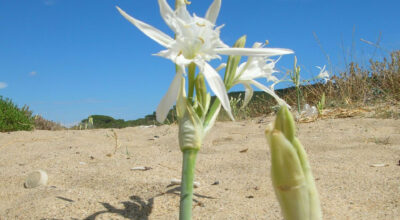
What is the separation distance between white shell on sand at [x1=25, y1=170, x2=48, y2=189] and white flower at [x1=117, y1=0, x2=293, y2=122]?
55.1 inches

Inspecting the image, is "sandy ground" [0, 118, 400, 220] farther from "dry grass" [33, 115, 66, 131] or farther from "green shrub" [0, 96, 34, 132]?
"dry grass" [33, 115, 66, 131]

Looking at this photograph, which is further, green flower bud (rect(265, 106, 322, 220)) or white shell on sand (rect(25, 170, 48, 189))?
white shell on sand (rect(25, 170, 48, 189))

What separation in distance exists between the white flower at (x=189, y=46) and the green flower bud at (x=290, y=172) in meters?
0.23

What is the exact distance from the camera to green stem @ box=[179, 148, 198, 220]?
0.87 meters

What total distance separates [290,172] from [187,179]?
1.09 ft

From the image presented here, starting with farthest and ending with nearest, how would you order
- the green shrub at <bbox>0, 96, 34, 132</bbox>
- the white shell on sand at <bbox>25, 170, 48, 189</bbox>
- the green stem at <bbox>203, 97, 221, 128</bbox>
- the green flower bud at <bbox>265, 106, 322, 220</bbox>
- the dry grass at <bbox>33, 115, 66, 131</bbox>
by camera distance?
the dry grass at <bbox>33, 115, 66, 131</bbox> → the green shrub at <bbox>0, 96, 34, 132</bbox> → the white shell on sand at <bbox>25, 170, 48, 189</bbox> → the green stem at <bbox>203, 97, 221, 128</bbox> → the green flower bud at <bbox>265, 106, 322, 220</bbox>

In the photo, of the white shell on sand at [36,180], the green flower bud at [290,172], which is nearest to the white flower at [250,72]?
the green flower bud at [290,172]

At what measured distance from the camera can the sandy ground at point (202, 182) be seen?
1511 mm

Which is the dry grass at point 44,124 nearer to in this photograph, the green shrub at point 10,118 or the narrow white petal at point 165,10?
the green shrub at point 10,118

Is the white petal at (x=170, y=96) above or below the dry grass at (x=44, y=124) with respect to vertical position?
below

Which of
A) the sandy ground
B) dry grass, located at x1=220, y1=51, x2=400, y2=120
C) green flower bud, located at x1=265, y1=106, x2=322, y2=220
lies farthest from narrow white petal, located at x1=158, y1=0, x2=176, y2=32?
dry grass, located at x1=220, y1=51, x2=400, y2=120

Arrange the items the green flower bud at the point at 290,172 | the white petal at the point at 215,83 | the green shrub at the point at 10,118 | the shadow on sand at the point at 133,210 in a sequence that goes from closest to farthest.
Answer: the green flower bud at the point at 290,172 < the white petal at the point at 215,83 < the shadow on sand at the point at 133,210 < the green shrub at the point at 10,118

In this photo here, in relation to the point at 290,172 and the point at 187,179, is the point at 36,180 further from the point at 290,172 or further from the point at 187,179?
the point at 290,172

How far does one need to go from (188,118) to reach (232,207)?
0.80 metres
